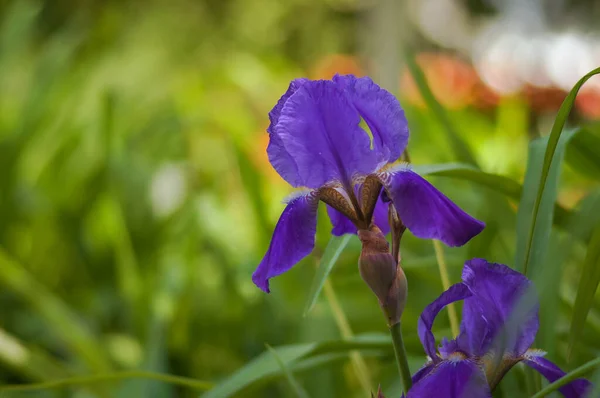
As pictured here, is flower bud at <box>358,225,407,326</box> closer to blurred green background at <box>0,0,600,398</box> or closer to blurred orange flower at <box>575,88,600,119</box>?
blurred green background at <box>0,0,600,398</box>

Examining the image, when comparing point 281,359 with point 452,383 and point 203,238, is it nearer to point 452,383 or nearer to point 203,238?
point 452,383

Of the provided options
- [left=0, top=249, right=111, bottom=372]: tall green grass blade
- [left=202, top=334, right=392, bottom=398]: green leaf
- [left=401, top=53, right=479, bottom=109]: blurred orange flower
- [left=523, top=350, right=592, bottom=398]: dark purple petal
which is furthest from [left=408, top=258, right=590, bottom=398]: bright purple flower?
[left=401, top=53, right=479, bottom=109]: blurred orange flower

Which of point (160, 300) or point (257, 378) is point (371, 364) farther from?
point (257, 378)

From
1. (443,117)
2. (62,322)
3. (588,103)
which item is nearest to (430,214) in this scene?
(443,117)

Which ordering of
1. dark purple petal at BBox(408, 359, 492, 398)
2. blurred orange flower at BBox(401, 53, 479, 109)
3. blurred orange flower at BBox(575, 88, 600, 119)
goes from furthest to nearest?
blurred orange flower at BBox(401, 53, 479, 109) → blurred orange flower at BBox(575, 88, 600, 119) → dark purple petal at BBox(408, 359, 492, 398)

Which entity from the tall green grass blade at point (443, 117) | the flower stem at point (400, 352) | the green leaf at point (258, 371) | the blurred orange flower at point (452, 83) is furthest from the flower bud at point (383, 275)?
the blurred orange flower at point (452, 83)

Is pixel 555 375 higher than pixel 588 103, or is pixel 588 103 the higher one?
pixel 588 103

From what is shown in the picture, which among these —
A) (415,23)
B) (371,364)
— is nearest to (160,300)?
(371,364)

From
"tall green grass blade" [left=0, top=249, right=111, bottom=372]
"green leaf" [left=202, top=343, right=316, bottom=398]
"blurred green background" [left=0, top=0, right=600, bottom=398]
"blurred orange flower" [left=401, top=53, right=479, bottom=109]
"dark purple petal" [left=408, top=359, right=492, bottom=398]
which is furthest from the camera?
"blurred orange flower" [left=401, top=53, right=479, bottom=109]

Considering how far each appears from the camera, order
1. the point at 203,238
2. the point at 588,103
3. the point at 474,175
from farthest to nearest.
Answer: the point at 588,103 → the point at 203,238 → the point at 474,175
